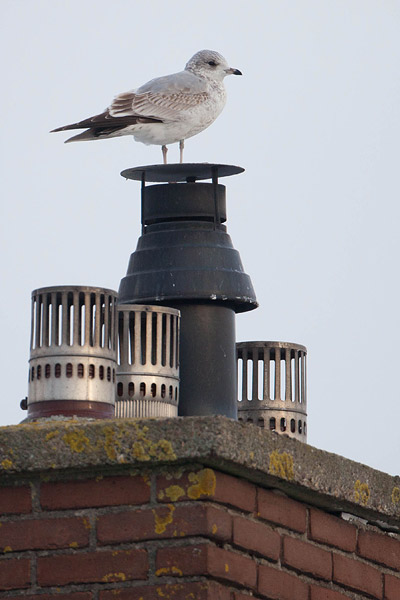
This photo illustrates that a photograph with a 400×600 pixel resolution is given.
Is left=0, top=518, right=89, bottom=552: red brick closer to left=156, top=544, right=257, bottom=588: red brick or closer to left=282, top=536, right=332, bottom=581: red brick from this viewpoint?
left=156, top=544, right=257, bottom=588: red brick

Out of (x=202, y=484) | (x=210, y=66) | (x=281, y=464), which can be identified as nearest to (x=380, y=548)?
(x=281, y=464)

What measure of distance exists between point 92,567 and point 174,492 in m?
0.28

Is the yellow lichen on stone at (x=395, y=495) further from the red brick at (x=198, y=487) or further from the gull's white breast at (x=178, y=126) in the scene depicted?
the gull's white breast at (x=178, y=126)

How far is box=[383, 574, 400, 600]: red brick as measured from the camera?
4195mm

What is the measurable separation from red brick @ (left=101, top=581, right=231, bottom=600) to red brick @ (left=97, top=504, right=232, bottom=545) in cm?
12

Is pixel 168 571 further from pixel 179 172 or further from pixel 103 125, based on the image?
pixel 103 125

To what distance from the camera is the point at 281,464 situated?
363 centimetres

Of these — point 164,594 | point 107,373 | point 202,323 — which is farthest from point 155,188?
point 164,594

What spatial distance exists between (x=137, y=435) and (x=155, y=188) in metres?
2.57

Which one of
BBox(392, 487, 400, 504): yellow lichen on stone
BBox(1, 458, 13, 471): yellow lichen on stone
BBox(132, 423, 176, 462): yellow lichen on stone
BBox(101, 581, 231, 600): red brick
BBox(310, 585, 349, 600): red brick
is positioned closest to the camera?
A: BBox(101, 581, 231, 600): red brick

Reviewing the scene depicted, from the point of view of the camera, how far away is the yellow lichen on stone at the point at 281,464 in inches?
141

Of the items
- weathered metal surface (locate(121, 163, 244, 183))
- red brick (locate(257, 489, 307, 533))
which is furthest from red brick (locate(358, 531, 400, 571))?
weathered metal surface (locate(121, 163, 244, 183))

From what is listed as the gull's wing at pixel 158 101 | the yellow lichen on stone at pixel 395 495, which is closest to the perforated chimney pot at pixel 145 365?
the yellow lichen on stone at pixel 395 495

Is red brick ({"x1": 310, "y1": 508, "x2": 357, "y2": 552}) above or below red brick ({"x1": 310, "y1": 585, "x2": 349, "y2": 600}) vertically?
above
